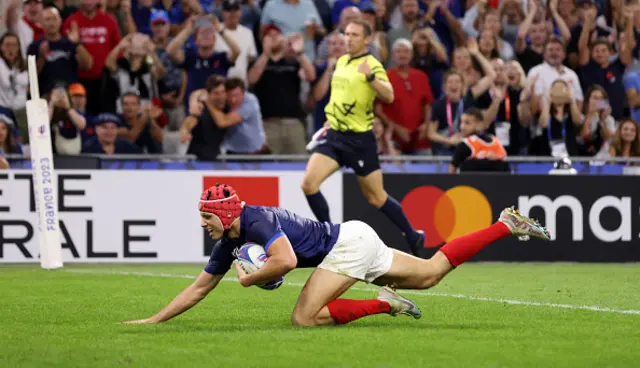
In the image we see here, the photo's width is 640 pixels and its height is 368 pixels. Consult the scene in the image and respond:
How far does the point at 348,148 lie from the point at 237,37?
4.29 meters

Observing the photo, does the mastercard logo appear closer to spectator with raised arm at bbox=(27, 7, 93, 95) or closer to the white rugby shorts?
spectator with raised arm at bbox=(27, 7, 93, 95)

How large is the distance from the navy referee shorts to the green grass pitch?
1.43 m

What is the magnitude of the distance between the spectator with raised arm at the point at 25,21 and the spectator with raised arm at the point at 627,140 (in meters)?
7.97

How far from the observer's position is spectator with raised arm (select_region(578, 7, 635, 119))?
18203mm

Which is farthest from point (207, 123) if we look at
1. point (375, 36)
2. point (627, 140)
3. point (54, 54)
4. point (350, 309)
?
point (350, 309)

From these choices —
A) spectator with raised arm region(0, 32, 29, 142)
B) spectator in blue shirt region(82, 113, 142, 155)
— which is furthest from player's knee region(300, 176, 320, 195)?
spectator with raised arm region(0, 32, 29, 142)

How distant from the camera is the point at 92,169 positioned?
14.4 m

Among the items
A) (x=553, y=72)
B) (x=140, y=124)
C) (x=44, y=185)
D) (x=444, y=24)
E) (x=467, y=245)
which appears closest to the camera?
(x=467, y=245)

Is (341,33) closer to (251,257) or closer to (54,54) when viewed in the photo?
(54,54)

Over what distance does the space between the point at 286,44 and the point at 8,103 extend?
12.4ft

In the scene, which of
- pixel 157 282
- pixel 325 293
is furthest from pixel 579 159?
pixel 325 293

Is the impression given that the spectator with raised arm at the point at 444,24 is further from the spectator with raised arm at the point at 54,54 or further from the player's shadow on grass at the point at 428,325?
the player's shadow on grass at the point at 428,325

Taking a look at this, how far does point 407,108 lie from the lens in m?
16.8

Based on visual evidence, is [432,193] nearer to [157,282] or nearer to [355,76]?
[355,76]
